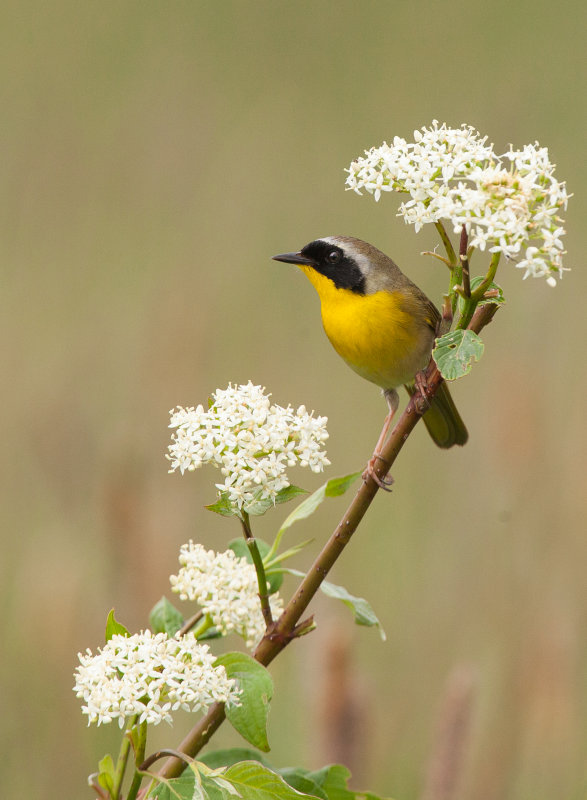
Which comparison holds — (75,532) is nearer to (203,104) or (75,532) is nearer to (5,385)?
(5,385)

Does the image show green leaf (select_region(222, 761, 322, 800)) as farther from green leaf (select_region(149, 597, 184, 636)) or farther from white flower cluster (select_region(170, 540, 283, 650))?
green leaf (select_region(149, 597, 184, 636))

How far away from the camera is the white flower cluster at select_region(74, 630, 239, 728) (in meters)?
1.54

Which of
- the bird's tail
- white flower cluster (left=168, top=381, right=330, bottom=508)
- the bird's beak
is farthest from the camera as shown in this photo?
the bird's beak

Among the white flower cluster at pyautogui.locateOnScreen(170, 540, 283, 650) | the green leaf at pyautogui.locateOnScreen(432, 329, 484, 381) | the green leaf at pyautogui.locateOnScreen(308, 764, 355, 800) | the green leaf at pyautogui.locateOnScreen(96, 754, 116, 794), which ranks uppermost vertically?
the green leaf at pyautogui.locateOnScreen(432, 329, 484, 381)

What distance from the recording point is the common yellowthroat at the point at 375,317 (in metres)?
3.29

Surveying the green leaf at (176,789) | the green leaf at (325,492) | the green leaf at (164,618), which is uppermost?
the green leaf at (325,492)

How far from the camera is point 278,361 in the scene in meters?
5.96

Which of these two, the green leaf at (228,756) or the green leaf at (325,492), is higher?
the green leaf at (325,492)

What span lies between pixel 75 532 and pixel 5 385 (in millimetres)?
1405

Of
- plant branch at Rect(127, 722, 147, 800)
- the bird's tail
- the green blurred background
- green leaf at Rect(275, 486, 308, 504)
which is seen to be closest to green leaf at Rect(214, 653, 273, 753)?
plant branch at Rect(127, 722, 147, 800)

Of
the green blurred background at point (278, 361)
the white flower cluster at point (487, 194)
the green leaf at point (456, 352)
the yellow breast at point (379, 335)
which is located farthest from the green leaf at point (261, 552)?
the yellow breast at point (379, 335)

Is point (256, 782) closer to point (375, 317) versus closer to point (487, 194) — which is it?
point (487, 194)

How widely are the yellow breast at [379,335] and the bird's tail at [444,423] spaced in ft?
0.57

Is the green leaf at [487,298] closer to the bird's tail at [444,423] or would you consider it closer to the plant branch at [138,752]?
the plant branch at [138,752]
